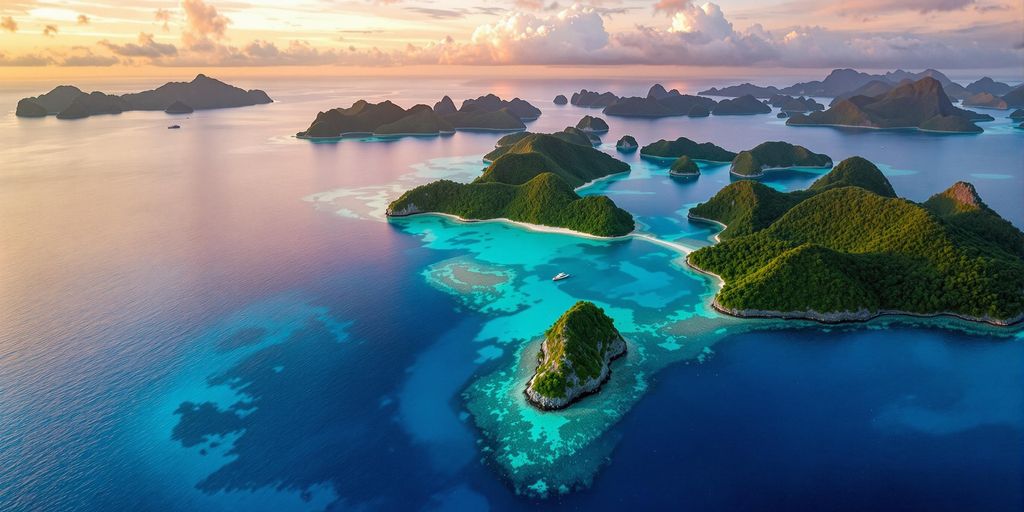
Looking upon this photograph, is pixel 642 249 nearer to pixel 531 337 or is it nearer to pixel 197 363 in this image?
pixel 531 337

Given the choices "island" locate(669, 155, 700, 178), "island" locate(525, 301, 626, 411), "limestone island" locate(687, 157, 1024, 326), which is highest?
"island" locate(669, 155, 700, 178)

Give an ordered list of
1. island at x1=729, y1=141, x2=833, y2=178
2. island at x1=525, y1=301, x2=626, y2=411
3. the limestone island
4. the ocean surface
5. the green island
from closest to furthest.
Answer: the ocean surface, island at x1=525, y1=301, x2=626, y2=411, the limestone island, the green island, island at x1=729, y1=141, x2=833, y2=178

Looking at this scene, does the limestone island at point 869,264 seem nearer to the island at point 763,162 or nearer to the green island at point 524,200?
the green island at point 524,200

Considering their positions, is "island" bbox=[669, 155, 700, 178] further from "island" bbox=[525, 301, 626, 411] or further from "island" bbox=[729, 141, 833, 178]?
"island" bbox=[525, 301, 626, 411]

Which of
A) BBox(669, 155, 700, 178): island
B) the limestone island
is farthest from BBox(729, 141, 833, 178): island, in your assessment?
the limestone island

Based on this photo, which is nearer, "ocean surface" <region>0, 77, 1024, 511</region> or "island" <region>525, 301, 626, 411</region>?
"ocean surface" <region>0, 77, 1024, 511</region>

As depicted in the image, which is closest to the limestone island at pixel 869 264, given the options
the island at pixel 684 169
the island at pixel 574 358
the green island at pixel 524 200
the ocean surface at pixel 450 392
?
the ocean surface at pixel 450 392
